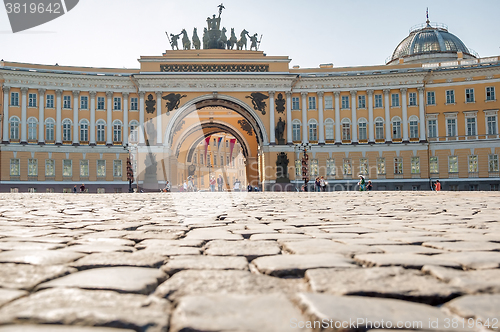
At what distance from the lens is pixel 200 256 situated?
10.1 feet

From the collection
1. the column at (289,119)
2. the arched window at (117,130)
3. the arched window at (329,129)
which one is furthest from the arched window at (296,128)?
the arched window at (117,130)

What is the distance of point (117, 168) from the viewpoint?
138ft

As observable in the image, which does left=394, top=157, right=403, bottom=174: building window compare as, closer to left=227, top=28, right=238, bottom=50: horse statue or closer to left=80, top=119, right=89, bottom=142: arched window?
left=227, top=28, right=238, bottom=50: horse statue

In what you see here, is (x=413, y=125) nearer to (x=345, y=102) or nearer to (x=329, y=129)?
(x=345, y=102)

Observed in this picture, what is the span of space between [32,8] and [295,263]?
14.8 metres

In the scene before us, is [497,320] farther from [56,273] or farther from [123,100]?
[123,100]

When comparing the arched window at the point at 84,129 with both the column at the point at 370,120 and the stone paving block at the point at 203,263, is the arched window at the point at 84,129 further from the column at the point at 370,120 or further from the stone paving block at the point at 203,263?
the stone paving block at the point at 203,263

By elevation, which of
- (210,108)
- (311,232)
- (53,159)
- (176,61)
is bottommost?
(311,232)

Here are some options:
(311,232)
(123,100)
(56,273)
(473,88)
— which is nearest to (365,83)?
(473,88)

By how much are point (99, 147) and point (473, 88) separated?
120ft

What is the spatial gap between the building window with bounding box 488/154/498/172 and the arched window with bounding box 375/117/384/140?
A: 10.1 meters

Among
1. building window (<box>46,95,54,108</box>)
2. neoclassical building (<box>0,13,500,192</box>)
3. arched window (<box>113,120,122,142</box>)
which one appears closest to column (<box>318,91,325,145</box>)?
neoclassical building (<box>0,13,500,192</box>)

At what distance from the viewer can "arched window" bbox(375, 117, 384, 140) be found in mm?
42938

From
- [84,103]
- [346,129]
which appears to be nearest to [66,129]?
[84,103]
